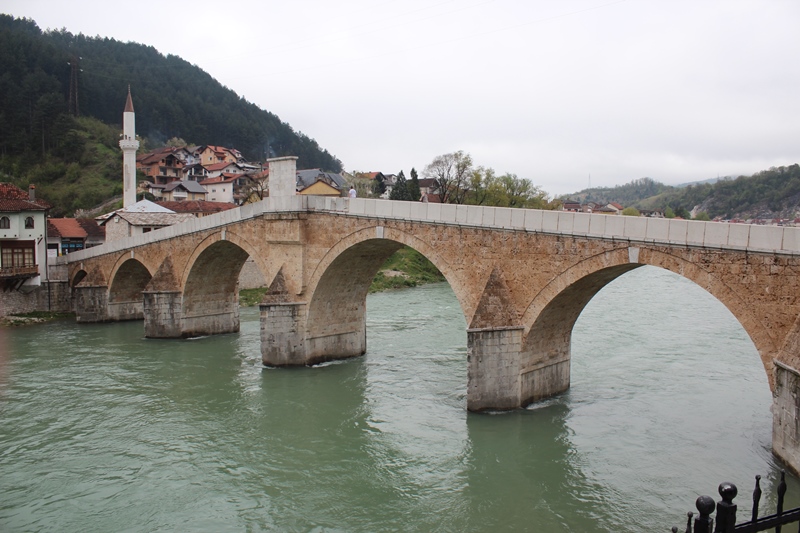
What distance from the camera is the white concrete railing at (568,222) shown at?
914cm

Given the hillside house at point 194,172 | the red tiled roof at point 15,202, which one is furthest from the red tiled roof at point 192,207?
the hillside house at point 194,172

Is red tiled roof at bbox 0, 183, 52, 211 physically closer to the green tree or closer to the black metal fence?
the green tree

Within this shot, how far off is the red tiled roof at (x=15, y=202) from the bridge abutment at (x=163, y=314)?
23.6 ft

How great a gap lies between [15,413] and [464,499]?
31.2 ft

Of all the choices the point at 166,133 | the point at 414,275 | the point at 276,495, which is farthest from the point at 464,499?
the point at 166,133

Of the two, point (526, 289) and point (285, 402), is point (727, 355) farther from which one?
point (285, 402)

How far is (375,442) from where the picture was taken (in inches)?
451

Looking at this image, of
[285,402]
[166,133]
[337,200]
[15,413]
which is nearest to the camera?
[15,413]

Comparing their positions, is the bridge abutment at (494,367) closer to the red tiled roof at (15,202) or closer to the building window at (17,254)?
the red tiled roof at (15,202)

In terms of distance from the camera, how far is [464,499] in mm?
9148

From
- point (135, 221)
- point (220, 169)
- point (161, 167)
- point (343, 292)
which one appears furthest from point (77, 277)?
point (220, 169)

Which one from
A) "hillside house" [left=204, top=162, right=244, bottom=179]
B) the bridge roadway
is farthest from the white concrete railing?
"hillside house" [left=204, top=162, right=244, bottom=179]

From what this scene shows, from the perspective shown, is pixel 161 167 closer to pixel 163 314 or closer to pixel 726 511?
pixel 163 314

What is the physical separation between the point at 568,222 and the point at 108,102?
67.7 meters
